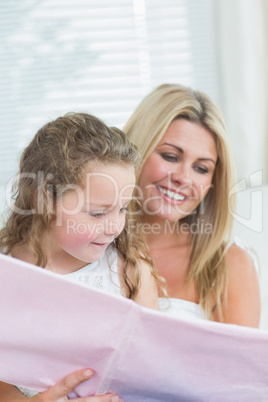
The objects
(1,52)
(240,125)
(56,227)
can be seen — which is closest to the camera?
(56,227)

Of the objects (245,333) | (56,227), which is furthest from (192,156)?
(245,333)

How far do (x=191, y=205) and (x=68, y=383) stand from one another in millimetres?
779

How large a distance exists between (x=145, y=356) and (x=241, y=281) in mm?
745

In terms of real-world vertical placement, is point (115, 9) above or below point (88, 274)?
above

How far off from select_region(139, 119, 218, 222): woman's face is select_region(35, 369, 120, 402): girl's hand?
692 mm

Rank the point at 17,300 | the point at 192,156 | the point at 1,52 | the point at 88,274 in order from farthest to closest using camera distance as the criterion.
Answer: the point at 1,52 < the point at 192,156 < the point at 88,274 < the point at 17,300

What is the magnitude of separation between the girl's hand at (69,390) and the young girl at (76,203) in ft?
0.70

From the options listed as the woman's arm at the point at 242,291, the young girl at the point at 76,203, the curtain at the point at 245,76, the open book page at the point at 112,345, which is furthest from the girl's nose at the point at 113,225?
the curtain at the point at 245,76

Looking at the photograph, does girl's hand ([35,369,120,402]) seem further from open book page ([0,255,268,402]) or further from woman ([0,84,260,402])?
woman ([0,84,260,402])

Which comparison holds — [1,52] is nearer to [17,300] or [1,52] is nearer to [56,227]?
[56,227]

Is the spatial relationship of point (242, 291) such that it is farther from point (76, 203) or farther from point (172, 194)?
point (76, 203)

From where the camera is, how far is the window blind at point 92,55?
2.81m

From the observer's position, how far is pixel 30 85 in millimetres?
2854

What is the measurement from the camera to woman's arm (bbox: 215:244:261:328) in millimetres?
1629
